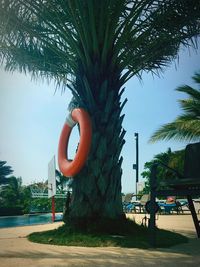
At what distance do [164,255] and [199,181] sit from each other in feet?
3.32

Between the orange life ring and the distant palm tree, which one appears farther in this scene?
the distant palm tree

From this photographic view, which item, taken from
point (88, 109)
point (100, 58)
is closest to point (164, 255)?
point (88, 109)

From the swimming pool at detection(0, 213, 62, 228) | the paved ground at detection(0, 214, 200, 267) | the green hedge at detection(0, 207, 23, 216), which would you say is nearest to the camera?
the paved ground at detection(0, 214, 200, 267)

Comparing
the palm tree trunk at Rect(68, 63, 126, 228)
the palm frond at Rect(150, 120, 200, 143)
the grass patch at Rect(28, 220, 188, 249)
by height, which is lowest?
the grass patch at Rect(28, 220, 188, 249)

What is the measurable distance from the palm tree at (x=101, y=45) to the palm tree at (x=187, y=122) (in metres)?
5.88

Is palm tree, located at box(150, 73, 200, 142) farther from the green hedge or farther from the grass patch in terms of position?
the green hedge

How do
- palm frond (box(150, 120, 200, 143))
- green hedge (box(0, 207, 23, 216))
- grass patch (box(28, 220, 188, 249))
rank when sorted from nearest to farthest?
grass patch (box(28, 220, 188, 249))
palm frond (box(150, 120, 200, 143))
green hedge (box(0, 207, 23, 216))

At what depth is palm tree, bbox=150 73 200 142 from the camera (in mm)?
14289

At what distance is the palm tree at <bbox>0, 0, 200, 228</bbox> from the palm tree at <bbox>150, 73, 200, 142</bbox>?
19.3 ft

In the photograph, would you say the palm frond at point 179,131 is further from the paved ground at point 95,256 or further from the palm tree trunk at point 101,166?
the paved ground at point 95,256

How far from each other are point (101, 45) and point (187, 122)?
7.90 metres

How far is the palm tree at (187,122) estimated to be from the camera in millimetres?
14289

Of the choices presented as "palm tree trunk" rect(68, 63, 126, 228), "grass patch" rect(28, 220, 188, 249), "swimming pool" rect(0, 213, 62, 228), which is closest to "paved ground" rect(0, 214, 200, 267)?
"grass patch" rect(28, 220, 188, 249)

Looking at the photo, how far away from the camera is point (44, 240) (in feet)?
19.5
